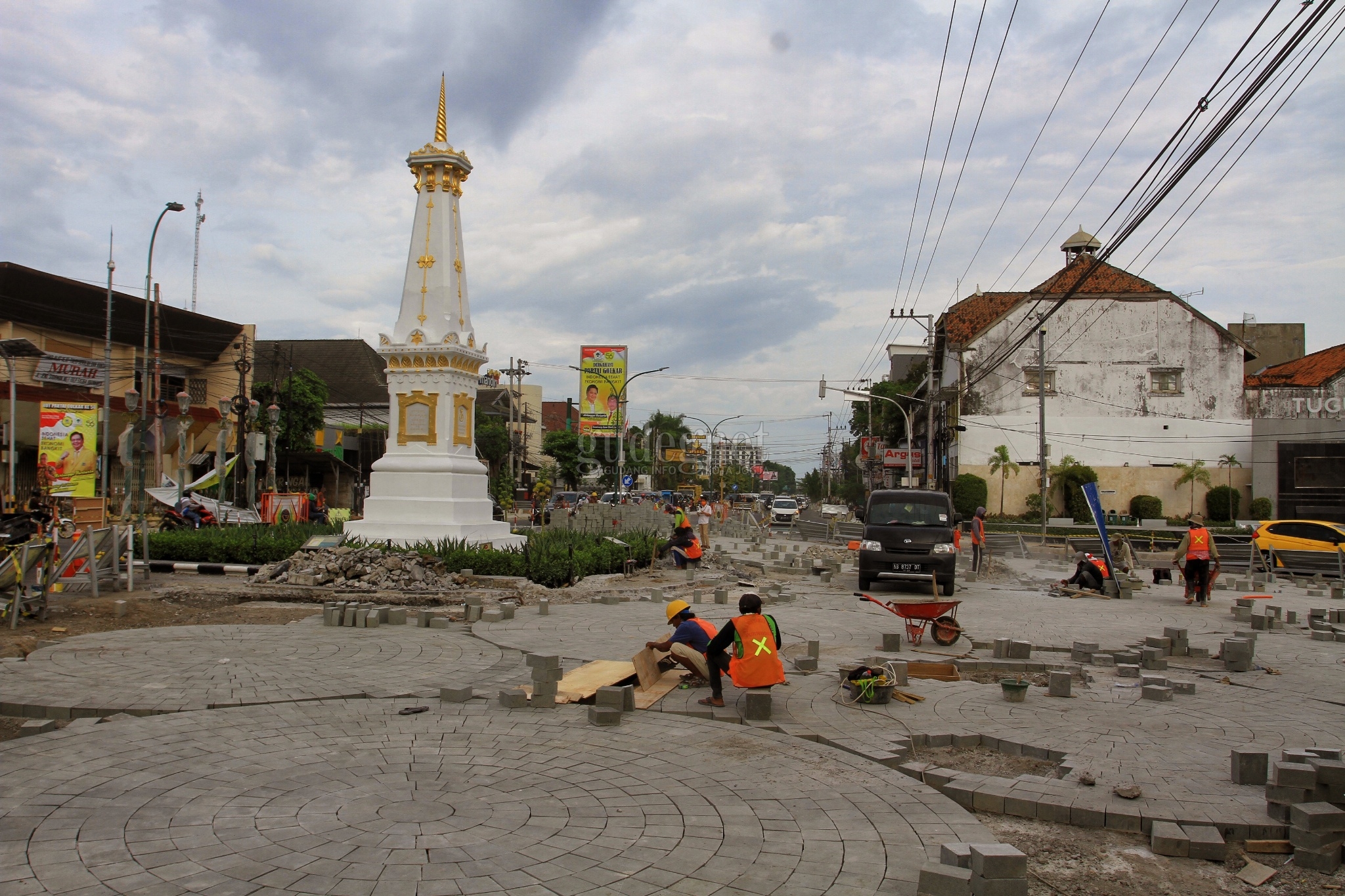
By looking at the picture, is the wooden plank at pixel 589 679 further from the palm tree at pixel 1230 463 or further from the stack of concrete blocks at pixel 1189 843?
the palm tree at pixel 1230 463

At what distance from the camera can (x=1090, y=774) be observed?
5438 mm

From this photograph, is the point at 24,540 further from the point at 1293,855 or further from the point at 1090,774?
the point at 1293,855

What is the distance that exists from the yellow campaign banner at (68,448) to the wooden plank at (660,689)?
1719 centimetres

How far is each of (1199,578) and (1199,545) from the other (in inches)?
22.5

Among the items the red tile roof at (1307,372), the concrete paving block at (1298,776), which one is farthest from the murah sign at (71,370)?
the red tile roof at (1307,372)

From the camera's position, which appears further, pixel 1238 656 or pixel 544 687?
pixel 1238 656

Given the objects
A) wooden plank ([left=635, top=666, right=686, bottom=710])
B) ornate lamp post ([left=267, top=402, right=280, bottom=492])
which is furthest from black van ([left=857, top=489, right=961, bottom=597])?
ornate lamp post ([left=267, top=402, right=280, bottom=492])

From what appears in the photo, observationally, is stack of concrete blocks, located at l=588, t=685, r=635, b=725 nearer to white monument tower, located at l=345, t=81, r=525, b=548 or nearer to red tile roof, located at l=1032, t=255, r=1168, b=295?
white monument tower, located at l=345, t=81, r=525, b=548

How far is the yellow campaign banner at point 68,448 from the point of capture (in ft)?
63.6

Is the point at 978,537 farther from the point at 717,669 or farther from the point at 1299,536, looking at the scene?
the point at 717,669

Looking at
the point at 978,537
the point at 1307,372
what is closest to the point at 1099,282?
the point at 1307,372

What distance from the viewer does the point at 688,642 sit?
25.7 feet

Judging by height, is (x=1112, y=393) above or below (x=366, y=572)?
above

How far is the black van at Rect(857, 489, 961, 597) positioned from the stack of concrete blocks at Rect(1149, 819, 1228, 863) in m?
12.2
